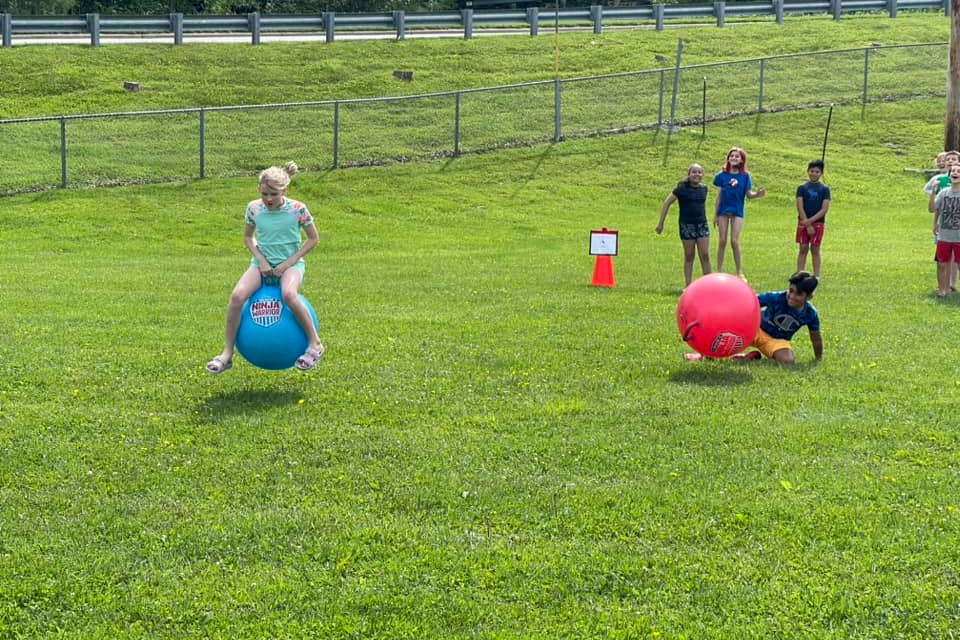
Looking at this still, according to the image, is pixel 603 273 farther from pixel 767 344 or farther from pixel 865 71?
pixel 865 71

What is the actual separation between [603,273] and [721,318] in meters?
6.57

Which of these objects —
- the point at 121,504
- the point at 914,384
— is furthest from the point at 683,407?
the point at 121,504

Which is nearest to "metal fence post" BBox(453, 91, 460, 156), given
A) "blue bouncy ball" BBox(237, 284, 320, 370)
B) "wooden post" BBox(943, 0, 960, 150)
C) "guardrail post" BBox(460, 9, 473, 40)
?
"wooden post" BBox(943, 0, 960, 150)

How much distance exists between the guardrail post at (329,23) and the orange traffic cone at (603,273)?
28.1 meters

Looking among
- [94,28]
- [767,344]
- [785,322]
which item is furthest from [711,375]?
[94,28]

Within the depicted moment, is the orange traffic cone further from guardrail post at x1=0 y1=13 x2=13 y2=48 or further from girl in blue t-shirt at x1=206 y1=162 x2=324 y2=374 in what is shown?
guardrail post at x1=0 y1=13 x2=13 y2=48

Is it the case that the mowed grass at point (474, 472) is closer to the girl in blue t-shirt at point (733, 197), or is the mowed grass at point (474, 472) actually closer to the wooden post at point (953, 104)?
the girl in blue t-shirt at point (733, 197)

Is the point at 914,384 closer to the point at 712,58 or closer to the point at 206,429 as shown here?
the point at 206,429

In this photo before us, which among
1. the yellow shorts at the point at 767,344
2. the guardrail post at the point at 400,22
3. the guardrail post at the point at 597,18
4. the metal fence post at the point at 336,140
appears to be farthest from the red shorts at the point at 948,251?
the guardrail post at the point at 597,18

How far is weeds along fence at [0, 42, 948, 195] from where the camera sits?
28.2 metres

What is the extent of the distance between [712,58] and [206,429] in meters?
37.3

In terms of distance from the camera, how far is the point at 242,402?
9031 millimetres

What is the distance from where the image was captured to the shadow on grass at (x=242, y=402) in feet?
28.5

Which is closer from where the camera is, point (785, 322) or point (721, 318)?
point (721, 318)
